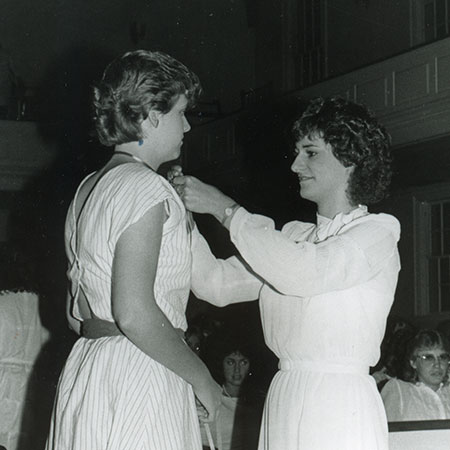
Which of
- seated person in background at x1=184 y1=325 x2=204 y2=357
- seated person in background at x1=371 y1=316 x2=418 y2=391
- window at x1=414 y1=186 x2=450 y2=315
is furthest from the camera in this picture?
window at x1=414 y1=186 x2=450 y2=315

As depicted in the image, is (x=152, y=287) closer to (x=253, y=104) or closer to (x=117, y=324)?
(x=117, y=324)

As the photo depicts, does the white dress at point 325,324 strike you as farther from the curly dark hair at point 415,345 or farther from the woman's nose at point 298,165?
the curly dark hair at point 415,345

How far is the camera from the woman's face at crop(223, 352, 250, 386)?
6.61m

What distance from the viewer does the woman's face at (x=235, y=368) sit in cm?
661

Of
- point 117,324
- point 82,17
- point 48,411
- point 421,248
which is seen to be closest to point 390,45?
point 421,248

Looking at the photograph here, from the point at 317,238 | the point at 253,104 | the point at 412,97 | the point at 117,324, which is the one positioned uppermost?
the point at 253,104

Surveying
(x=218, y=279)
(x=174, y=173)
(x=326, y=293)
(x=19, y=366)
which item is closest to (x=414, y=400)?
(x=19, y=366)

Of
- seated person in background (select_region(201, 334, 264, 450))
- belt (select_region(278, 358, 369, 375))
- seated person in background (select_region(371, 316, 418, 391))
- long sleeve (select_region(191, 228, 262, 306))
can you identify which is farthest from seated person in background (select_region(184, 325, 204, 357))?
belt (select_region(278, 358, 369, 375))

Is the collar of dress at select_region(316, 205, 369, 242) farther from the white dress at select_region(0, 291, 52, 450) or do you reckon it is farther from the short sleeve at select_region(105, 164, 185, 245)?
the white dress at select_region(0, 291, 52, 450)

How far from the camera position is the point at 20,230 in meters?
14.8

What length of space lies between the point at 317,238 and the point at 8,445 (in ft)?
7.87

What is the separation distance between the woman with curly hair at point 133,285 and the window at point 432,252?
10.3m

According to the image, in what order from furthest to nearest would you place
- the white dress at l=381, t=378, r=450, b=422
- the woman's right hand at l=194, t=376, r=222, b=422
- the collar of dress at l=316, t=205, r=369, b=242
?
the white dress at l=381, t=378, r=450, b=422 < the collar of dress at l=316, t=205, r=369, b=242 < the woman's right hand at l=194, t=376, r=222, b=422

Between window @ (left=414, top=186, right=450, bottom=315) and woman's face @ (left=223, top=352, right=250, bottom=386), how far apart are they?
230 inches
